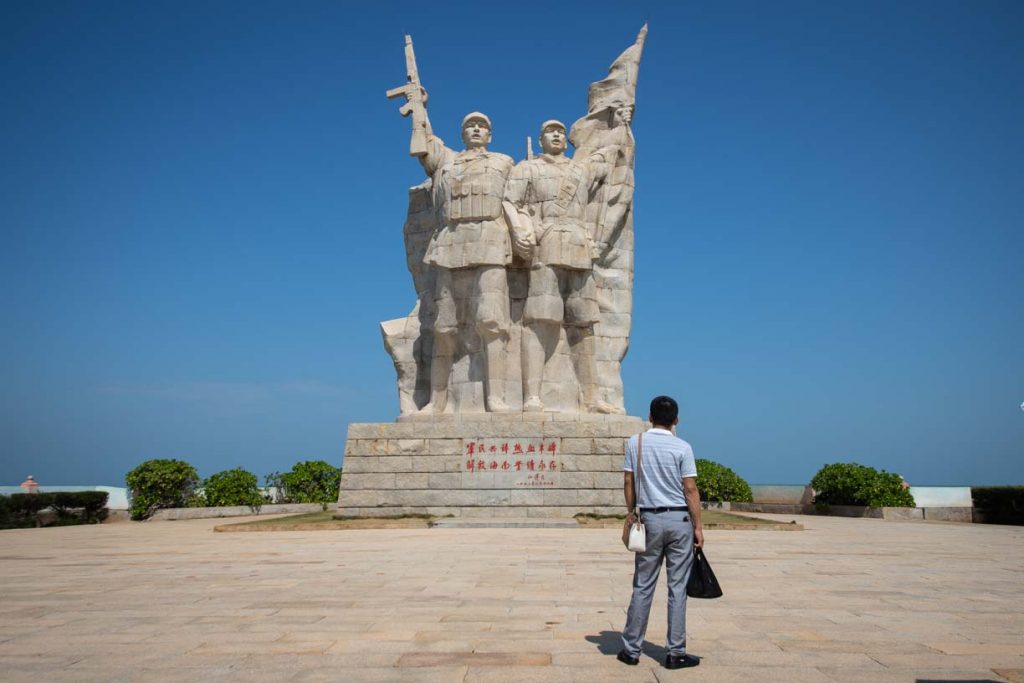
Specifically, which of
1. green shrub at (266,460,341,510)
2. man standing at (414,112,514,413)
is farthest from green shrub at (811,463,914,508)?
green shrub at (266,460,341,510)

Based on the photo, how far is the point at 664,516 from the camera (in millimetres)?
4309

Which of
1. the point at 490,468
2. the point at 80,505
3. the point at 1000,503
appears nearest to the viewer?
the point at 490,468

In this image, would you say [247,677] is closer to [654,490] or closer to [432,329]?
[654,490]

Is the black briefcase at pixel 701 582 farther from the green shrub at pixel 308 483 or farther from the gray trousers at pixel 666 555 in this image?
the green shrub at pixel 308 483

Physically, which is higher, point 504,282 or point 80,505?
point 504,282

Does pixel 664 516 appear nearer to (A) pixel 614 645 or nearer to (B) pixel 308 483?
(A) pixel 614 645

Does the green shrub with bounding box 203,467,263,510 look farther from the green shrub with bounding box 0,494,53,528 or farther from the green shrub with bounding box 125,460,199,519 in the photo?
the green shrub with bounding box 0,494,53,528

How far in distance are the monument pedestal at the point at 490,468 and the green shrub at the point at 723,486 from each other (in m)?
6.00

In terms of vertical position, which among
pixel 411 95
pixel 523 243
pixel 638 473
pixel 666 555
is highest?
pixel 411 95

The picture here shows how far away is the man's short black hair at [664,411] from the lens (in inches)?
178

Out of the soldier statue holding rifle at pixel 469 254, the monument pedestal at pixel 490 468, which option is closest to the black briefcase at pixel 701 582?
the monument pedestal at pixel 490 468

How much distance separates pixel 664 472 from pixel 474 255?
9.41 meters

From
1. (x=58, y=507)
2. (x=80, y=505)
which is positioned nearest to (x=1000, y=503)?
(x=80, y=505)

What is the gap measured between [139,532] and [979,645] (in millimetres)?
11830
